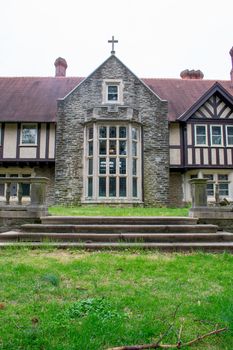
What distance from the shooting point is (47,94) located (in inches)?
769

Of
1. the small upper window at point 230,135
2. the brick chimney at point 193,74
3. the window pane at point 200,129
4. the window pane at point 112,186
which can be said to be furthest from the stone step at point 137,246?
the brick chimney at point 193,74

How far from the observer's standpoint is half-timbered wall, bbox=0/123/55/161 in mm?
17141

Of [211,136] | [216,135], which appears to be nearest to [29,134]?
[211,136]

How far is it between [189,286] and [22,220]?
528cm

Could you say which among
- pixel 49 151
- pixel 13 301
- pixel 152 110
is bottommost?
pixel 13 301

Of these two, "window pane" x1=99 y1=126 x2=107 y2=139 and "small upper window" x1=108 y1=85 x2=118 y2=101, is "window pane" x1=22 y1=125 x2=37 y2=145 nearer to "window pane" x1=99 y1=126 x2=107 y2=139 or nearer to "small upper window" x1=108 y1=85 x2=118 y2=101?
"window pane" x1=99 y1=126 x2=107 y2=139

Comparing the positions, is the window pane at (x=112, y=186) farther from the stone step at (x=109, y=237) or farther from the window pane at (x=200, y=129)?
the stone step at (x=109, y=237)

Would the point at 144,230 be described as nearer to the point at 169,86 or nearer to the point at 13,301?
the point at 13,301

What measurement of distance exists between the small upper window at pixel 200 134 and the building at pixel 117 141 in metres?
0.06

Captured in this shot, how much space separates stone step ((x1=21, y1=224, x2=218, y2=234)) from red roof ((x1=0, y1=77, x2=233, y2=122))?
10572 mm

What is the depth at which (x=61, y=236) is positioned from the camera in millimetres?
7047

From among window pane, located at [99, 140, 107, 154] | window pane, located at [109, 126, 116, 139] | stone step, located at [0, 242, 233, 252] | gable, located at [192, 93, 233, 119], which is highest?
gable, located at [192, 93, 233, 119]

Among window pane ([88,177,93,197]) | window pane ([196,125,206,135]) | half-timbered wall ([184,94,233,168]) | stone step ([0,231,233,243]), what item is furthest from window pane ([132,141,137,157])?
stone step ([0,231,233,243])

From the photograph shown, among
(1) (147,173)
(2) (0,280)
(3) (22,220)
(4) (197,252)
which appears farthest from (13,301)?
(1) (147,173)
